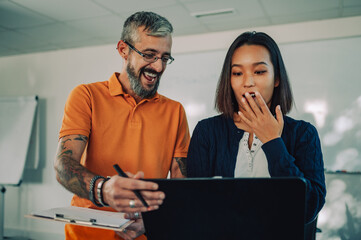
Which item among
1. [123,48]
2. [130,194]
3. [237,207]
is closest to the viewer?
[237,207]

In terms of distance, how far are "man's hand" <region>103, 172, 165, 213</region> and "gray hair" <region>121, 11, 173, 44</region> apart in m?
0.75

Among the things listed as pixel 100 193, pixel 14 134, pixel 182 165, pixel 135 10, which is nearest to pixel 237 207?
pixel 100 193

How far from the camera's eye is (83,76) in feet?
15.2

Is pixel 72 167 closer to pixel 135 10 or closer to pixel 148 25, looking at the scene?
pixel 148 25

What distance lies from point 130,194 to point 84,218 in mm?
185

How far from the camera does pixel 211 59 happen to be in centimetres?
397

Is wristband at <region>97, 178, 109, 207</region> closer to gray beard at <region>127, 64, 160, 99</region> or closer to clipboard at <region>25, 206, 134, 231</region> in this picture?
clipboard at <region>25, 206, 134, 231</region>

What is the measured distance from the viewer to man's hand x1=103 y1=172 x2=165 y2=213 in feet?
2.23

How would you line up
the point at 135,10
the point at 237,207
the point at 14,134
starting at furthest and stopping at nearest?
the point at 14,134
the point at 135,10
the point at 237,207

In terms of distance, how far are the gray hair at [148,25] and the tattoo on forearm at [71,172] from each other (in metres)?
0.52

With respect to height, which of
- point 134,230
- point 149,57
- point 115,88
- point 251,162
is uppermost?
point 149,57

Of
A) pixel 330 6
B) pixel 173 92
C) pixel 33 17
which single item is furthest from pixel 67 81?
pixel 330 6

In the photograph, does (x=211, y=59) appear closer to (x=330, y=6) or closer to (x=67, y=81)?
(x=330, y=6)

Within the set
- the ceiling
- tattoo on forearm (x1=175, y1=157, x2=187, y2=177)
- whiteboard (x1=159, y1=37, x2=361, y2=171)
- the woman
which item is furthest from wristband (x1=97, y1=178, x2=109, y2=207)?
whiteboard (x1=159, y1=37, x2=361, y2=171)
